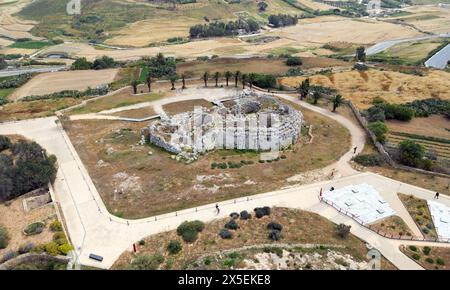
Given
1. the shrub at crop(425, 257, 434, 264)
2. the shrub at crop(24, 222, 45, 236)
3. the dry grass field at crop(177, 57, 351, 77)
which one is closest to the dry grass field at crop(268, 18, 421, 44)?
the dry grass field at crop(177, 57, 351, 77)

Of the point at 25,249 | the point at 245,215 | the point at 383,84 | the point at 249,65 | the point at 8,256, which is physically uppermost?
the point at 249,65

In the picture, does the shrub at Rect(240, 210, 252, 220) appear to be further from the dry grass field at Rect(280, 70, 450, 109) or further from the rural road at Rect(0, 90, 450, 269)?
the dry grass field at Rect(280, 70, 450, 109)

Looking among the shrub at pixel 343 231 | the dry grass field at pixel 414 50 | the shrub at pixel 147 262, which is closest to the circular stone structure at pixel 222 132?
the shrub at pixel 147 262

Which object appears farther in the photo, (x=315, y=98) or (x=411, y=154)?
Result: (x=315, y=98)

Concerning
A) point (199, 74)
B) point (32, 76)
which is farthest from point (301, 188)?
point (32, 76)

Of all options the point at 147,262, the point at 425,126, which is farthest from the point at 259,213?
the point at 425,126

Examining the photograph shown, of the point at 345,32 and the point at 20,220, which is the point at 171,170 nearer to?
the point at 20,220

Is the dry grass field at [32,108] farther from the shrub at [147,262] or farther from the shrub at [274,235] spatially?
the shrub at [274,235]
